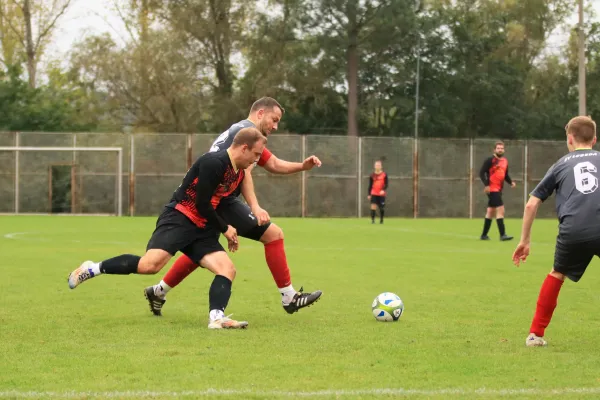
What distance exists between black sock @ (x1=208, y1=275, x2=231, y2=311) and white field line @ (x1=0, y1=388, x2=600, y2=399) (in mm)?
2566

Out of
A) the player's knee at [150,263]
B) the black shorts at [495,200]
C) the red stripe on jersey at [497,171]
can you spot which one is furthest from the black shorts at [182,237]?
the red stripe on jersey at [497,171]

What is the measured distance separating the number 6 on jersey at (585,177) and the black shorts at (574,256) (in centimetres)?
36

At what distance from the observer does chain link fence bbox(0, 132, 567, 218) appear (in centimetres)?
3425

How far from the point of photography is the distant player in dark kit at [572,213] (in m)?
6.37

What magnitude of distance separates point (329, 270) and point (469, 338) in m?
5.97

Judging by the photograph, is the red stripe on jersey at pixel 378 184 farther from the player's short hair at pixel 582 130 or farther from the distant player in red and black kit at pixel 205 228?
the player's short hair at pixel 582 130

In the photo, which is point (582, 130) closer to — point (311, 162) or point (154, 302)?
point (311, 162)

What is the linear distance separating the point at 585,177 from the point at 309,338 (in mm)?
2242

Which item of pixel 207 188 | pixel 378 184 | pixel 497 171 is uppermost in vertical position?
pixel 497 171

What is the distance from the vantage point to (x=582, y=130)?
6.59 meters

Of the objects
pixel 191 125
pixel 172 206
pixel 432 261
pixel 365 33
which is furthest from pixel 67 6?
pixel 172 206

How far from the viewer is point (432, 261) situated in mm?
14625

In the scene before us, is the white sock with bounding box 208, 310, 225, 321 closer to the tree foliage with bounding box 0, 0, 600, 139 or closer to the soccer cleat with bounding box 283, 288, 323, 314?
the soccer cleat with bounding box 283, 288, 323, 314

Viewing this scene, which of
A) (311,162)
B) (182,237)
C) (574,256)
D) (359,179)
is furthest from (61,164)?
(574,256)
